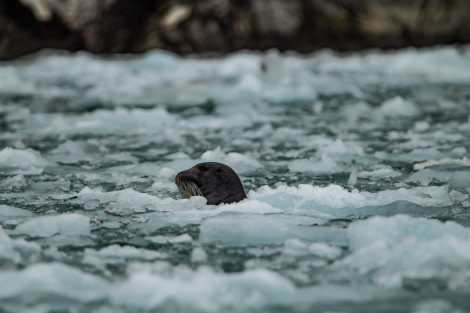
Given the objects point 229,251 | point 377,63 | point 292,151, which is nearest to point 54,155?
point 292,151

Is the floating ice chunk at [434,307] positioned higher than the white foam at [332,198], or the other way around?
the white foam at [332,198]

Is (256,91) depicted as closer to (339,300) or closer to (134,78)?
(134,78)

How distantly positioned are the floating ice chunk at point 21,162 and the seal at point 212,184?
54.3 inches

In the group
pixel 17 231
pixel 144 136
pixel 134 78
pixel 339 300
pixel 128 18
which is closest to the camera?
pixel 339 300

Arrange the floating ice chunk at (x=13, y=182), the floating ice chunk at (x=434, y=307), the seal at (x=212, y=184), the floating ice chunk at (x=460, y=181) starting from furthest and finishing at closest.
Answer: the floating ice chunk at (x=13, y=182) → the floating ice chunk at (x=460, y=181) → the seal at (x=212, y=184) → the floating ice chunk at (x=434, y=307)

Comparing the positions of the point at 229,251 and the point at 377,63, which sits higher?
the point at 377,63

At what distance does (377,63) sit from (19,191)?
999 cm

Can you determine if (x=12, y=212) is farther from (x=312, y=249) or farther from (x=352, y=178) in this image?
(x=352, y=178)

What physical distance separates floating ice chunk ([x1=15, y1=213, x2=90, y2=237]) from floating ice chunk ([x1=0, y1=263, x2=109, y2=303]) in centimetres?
76

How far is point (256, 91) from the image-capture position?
10.2 metres

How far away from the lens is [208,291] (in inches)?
115

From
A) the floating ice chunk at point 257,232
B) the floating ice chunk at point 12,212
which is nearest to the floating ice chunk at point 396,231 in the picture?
the floating ice chunk at point 257,232

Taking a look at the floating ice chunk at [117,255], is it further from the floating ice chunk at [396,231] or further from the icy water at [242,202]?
the floating ice chunk at [396,231]

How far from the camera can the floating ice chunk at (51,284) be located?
2.95 metres
